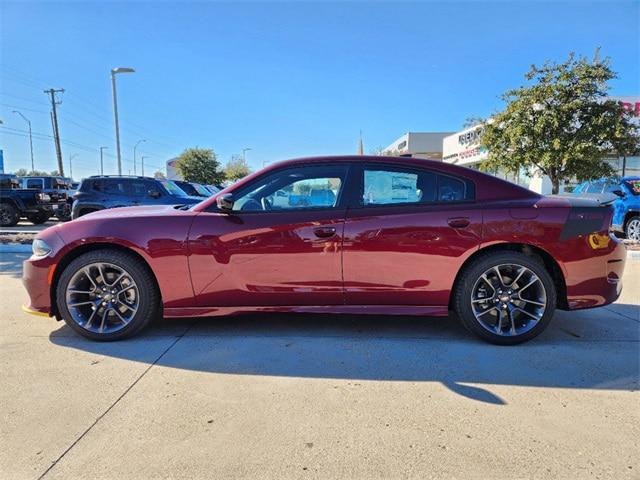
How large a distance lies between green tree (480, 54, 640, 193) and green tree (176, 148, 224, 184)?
143ft

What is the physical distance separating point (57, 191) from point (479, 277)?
16.0m

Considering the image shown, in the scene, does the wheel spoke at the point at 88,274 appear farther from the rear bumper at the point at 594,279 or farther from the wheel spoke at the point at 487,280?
the rear bumper at the point at 594,279

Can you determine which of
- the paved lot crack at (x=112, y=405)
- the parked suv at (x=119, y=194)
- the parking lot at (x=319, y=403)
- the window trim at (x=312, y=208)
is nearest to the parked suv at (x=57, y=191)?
the parked suv at (x=119, y=194)

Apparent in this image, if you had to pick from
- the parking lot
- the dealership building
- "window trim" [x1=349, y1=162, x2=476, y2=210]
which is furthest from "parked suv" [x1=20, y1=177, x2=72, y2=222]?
"window trim" [x1=349, y1=162, x2=476, y2=210]

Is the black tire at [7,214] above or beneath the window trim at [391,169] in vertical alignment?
beneath

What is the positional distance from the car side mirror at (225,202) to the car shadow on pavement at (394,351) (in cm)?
113

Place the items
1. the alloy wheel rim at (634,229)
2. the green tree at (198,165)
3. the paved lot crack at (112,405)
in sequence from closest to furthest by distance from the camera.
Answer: the paved lot crack at (112,405) → the alloy wheel rim at (634,229) → the green tree at (198,165)

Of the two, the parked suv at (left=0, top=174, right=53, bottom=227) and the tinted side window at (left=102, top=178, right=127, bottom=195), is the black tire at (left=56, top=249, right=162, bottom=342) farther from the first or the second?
the parked suv at (left=0, top=174, right=53, bottom=227)

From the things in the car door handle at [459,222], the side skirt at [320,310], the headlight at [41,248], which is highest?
the car door handle at [459,222]

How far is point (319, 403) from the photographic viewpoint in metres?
2.66

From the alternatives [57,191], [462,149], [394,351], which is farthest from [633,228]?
[462,149]

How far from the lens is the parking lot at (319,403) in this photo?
2107 mm

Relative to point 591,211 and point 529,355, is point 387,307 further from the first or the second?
point 591,211

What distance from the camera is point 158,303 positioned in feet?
12.1
